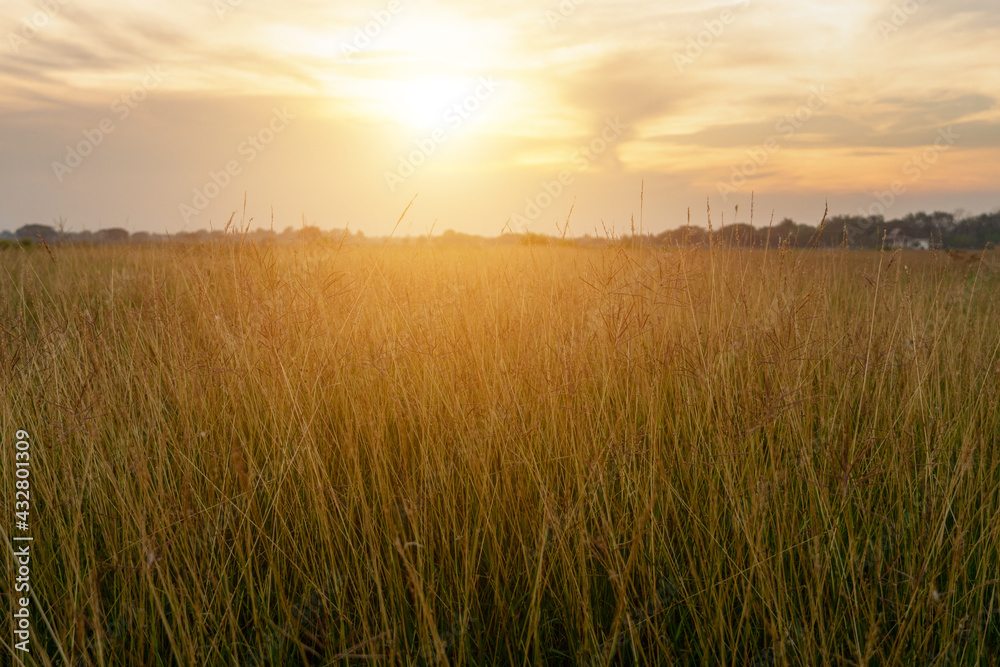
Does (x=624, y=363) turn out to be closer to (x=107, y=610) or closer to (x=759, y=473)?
(x=759, y=473)

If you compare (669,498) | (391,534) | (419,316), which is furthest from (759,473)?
(419,316)

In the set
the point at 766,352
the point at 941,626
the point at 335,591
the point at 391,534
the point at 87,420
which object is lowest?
the point at 941,626

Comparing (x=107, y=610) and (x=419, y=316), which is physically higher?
(x=419, y=316)

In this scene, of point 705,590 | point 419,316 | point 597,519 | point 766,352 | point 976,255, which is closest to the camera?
point 705,590

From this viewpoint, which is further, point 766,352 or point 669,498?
point 766,352

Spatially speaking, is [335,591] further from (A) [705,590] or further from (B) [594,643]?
(A) [705,590]

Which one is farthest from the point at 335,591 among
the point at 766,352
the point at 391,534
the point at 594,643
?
the point at 766,352

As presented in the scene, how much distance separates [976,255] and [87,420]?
46.3 ft

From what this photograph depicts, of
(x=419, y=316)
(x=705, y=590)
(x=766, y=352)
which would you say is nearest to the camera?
(x=705, y=590)

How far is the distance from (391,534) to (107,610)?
898 millimetres

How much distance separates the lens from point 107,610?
5.65ft

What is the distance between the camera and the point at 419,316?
2.96 m

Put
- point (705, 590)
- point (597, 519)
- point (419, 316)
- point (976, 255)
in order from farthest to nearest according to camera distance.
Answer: point (976, 255), point (419, 316), point (597, 519), point (705, 590)

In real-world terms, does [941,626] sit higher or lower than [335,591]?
lower
